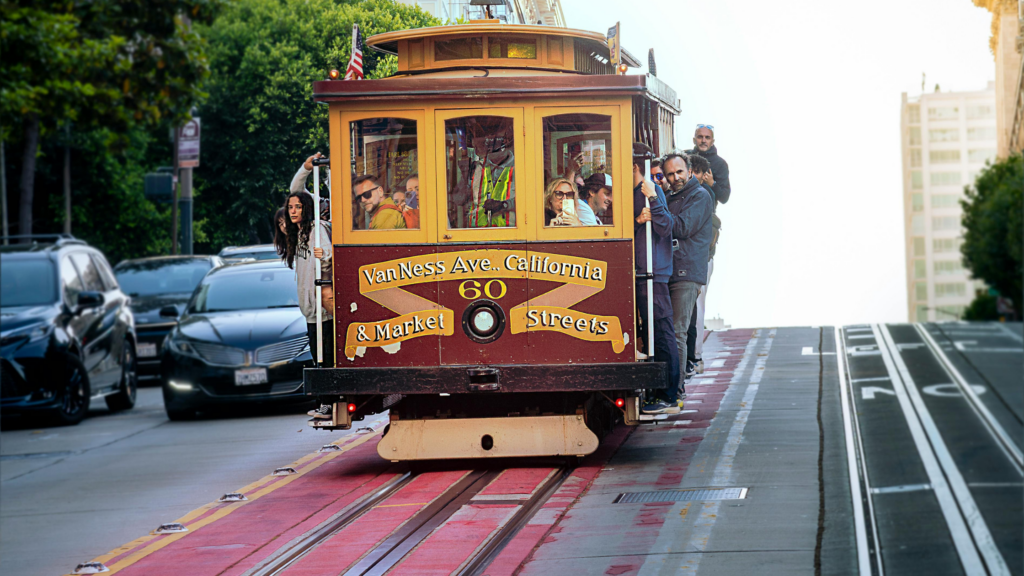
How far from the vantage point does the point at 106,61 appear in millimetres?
14805

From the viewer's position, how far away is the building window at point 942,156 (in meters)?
1.84

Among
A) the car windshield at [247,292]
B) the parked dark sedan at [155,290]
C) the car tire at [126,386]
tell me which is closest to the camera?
the car windshield at [247,292]

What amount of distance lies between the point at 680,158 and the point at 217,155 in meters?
10.3

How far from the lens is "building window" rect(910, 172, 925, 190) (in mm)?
1893

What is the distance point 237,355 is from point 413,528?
23.2ft

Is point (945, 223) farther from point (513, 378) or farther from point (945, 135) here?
point (513, 378)

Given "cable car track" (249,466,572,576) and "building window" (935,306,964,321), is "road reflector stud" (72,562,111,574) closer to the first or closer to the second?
"cable car track" (249,466,572,576)

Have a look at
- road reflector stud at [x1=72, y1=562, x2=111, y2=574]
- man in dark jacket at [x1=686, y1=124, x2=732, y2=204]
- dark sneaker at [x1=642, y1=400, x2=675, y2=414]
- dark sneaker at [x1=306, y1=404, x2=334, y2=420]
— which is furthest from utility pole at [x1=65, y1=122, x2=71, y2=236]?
road reflector stud at [x1=72, y1=562, x2=111, y2=574]

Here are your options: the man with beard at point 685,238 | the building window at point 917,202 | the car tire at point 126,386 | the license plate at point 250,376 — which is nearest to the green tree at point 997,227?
the building window at point 917,202

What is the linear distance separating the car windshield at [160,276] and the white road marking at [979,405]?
62.9ft

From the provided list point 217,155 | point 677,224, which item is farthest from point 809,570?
point 217,155

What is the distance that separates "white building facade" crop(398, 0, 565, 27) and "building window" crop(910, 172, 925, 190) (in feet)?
25.8

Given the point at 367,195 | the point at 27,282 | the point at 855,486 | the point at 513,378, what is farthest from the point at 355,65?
the point at 27,282

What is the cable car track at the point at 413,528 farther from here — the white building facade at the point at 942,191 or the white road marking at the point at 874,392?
the white building facade at the point at 942,191
